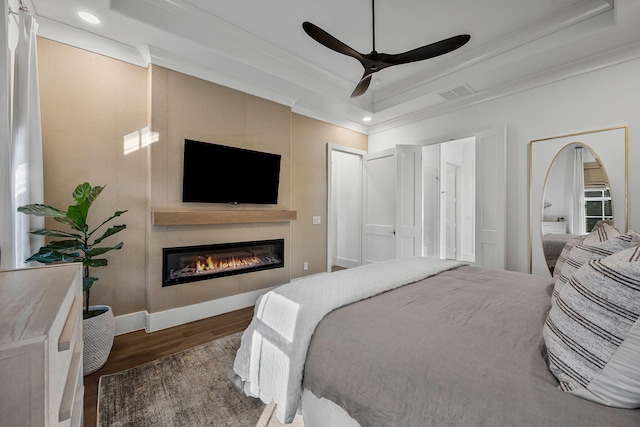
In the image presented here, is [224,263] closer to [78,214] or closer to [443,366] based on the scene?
[78,214]

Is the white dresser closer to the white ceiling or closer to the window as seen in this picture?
the white ceiling

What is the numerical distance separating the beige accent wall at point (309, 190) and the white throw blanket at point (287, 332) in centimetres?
233

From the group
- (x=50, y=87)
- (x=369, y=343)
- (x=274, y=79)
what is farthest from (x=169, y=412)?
(x=274, y=79)

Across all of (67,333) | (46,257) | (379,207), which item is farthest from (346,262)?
(67,333)

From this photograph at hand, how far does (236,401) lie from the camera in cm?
170

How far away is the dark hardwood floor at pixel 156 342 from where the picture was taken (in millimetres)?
1929

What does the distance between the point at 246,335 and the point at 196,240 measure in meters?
1.74

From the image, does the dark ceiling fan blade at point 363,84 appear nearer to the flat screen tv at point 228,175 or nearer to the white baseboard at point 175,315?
the flat screen tv at point 228,175

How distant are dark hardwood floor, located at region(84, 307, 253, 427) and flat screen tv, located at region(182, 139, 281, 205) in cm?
133

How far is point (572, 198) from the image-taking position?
114 inches

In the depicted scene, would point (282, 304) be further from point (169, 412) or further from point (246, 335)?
point (169, 412)

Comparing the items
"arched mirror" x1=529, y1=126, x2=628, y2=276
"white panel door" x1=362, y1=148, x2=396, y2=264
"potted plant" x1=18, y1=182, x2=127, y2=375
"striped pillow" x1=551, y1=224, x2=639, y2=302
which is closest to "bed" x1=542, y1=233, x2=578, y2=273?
"arched mirror" x1=529, y1=126, x2=628, y2=276

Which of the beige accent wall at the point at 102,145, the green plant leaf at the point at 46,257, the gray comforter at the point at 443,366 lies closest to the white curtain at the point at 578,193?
the gray comforter at the point at 443,366

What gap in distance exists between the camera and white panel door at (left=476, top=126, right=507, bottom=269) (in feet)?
10.9
